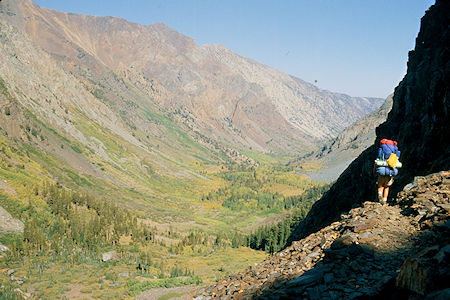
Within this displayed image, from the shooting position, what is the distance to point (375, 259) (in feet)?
37.3

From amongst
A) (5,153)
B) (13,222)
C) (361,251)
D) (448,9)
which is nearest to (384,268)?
(361,251)

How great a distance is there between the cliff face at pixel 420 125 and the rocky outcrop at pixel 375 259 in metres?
6.52

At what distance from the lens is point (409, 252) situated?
439 inches

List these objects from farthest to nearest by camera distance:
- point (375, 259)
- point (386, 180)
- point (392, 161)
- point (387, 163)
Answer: point (386, 180) → point (387, 163) → point (392, 161) → point (375, 259)

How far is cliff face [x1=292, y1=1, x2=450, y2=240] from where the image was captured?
24.7 meters

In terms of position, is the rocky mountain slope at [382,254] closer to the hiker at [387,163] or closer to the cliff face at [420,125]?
the cliff face at [420,125]

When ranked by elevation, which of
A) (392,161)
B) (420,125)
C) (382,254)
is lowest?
(382,254)

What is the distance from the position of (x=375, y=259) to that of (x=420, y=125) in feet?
81.3

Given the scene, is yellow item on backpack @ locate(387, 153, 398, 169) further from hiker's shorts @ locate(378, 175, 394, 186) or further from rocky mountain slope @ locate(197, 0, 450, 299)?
rocky mountain slope @ locate(197, 0, 450, 299)

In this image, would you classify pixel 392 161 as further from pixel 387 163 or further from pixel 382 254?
pixel 382 254

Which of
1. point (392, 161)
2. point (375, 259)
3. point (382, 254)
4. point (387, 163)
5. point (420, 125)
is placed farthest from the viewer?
point (420, 125)

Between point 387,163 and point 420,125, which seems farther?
point 420,125

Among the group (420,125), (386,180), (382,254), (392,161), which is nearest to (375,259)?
(382,254)

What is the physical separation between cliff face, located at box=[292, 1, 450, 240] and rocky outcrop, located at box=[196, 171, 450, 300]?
21.4 feet
